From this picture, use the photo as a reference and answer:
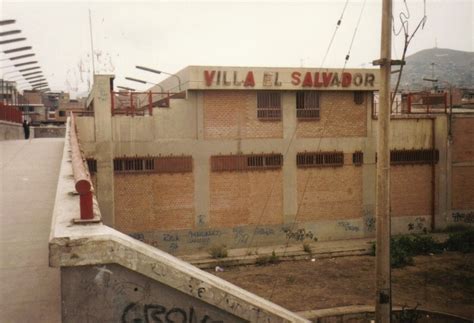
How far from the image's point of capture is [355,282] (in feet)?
52.6

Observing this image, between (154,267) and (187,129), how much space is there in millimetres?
15828

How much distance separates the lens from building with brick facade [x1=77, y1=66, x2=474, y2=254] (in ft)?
62.5

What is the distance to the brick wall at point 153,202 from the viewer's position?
1911 centimetres

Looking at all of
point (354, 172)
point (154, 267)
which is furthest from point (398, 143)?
point (154, 267)

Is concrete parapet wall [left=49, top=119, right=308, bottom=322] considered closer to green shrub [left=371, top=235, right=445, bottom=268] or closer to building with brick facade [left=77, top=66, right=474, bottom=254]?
building with brick facade [left=77, top=66, right=474, bottom=254]

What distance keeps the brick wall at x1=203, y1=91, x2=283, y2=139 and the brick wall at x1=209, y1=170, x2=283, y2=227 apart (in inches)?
71.7

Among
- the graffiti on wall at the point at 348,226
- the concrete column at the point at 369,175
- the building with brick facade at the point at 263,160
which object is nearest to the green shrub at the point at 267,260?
the building with brick facade at the point at 263,160

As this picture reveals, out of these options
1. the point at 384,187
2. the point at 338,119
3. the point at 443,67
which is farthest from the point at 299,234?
the point at 443,67

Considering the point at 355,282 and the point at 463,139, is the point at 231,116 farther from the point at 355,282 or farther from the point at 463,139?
the point at 463,139

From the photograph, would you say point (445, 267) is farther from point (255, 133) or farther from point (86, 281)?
point (86, 281)

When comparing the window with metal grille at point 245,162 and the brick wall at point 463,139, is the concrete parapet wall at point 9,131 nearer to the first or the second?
the window with metal grille at point 245,162

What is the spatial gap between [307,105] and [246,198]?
5298 millimetres

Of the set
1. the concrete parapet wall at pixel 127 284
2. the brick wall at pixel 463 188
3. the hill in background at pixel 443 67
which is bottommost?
the brick wall at pixel 463 188

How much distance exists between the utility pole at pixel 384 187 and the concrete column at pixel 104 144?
12526 millimetres
